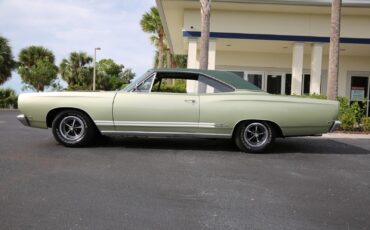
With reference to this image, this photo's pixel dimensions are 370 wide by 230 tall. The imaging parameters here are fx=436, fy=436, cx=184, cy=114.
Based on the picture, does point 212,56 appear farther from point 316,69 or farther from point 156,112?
point 156,112

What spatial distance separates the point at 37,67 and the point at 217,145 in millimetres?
32902

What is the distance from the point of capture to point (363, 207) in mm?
4328

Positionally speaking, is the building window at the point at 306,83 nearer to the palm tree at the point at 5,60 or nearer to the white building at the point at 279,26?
the white building at the point at 279,26

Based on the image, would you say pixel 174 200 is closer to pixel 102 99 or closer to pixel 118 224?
pixel 118 224

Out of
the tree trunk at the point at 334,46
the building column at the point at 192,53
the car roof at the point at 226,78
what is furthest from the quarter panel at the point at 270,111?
the building column at the point at 192,53

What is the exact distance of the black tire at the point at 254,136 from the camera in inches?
284

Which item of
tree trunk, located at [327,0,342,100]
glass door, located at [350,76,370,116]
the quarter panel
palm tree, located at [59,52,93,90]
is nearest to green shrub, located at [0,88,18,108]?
palm tree, located at [59,52,93,90]

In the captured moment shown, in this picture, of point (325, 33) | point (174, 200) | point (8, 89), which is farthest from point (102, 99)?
point (8, 89)

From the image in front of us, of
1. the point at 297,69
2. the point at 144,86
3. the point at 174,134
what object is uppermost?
the point at 297,69

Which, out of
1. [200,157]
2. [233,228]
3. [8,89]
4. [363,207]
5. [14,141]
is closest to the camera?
[233,228]

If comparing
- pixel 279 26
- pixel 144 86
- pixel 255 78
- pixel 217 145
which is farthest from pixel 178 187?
pixel 255 78

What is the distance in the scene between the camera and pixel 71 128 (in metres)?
7.32

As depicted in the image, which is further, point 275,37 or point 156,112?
point 275,37

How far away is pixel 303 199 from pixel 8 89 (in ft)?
97.8
